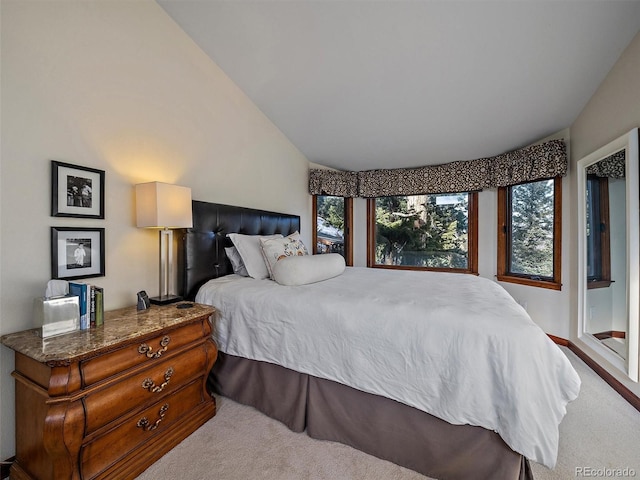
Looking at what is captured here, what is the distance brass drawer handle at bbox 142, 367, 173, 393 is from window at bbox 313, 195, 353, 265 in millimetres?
2792

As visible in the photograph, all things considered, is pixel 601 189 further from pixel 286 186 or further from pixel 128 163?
pixel 128 163

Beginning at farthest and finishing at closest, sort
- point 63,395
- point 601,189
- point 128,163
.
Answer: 1. point 601,189
2. point 128,163
3. point 63,395

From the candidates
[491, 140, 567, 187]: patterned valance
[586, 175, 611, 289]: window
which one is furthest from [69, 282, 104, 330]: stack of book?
[491, 140, 567, 187]: patterned valance

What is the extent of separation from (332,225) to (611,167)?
2961 millimetres

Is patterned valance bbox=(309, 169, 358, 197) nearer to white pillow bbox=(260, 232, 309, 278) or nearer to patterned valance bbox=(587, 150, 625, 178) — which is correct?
white pillow bbox=(260, 232, 309, 278)

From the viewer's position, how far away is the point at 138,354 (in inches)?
51.9

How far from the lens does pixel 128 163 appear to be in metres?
1.88

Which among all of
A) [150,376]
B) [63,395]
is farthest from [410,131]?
[63,395]

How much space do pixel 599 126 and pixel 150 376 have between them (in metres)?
3.69

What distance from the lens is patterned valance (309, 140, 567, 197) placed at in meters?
2.86

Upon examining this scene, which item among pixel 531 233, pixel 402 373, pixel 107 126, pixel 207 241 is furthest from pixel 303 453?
pixel 531 233

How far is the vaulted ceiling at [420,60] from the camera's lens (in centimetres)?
181

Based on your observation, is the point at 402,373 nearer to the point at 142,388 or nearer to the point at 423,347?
the point at 423,347

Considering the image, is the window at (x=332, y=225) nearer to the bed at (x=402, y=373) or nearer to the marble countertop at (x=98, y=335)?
the bed at (x=402, y=373)
